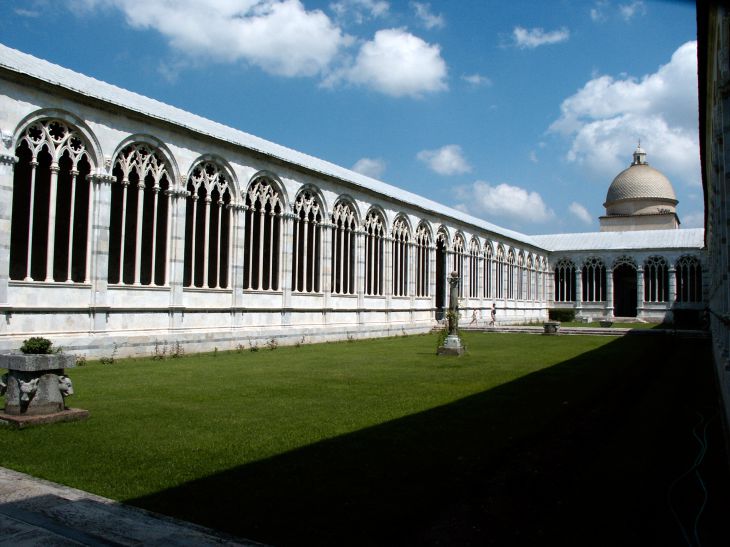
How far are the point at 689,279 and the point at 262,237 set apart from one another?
130ft

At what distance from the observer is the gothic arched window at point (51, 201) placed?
1619cm

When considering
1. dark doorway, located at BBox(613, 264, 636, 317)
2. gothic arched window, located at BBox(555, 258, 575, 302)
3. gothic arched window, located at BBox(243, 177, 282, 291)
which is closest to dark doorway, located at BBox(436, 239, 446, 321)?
gothic arched window, located at BBox(243, 177, 282, 291)

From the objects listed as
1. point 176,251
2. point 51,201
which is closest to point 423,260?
point 176,251

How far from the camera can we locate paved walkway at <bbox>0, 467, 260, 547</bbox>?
4379mm

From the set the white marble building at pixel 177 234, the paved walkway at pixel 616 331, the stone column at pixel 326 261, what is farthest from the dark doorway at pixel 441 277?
the stone column at pixel 326 261

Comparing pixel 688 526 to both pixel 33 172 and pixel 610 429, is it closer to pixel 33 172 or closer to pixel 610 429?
pixel 610 429

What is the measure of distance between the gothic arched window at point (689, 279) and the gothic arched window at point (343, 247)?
109 ft

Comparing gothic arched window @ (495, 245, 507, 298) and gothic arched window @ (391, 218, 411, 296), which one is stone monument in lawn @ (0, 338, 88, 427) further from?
gothic arched window @ (495, 245, 507, 298)

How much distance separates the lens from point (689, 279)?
162 ft

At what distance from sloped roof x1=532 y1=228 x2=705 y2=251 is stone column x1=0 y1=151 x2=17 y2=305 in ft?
158

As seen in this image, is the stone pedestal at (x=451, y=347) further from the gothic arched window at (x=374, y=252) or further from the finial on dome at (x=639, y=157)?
the finial on dome at (x=639, y=157)

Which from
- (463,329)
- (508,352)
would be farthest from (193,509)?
(463,329)

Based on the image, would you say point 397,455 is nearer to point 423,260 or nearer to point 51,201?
point 51,201

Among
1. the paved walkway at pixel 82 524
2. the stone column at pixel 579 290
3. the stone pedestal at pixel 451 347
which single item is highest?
the stone column at pixel 579 290
